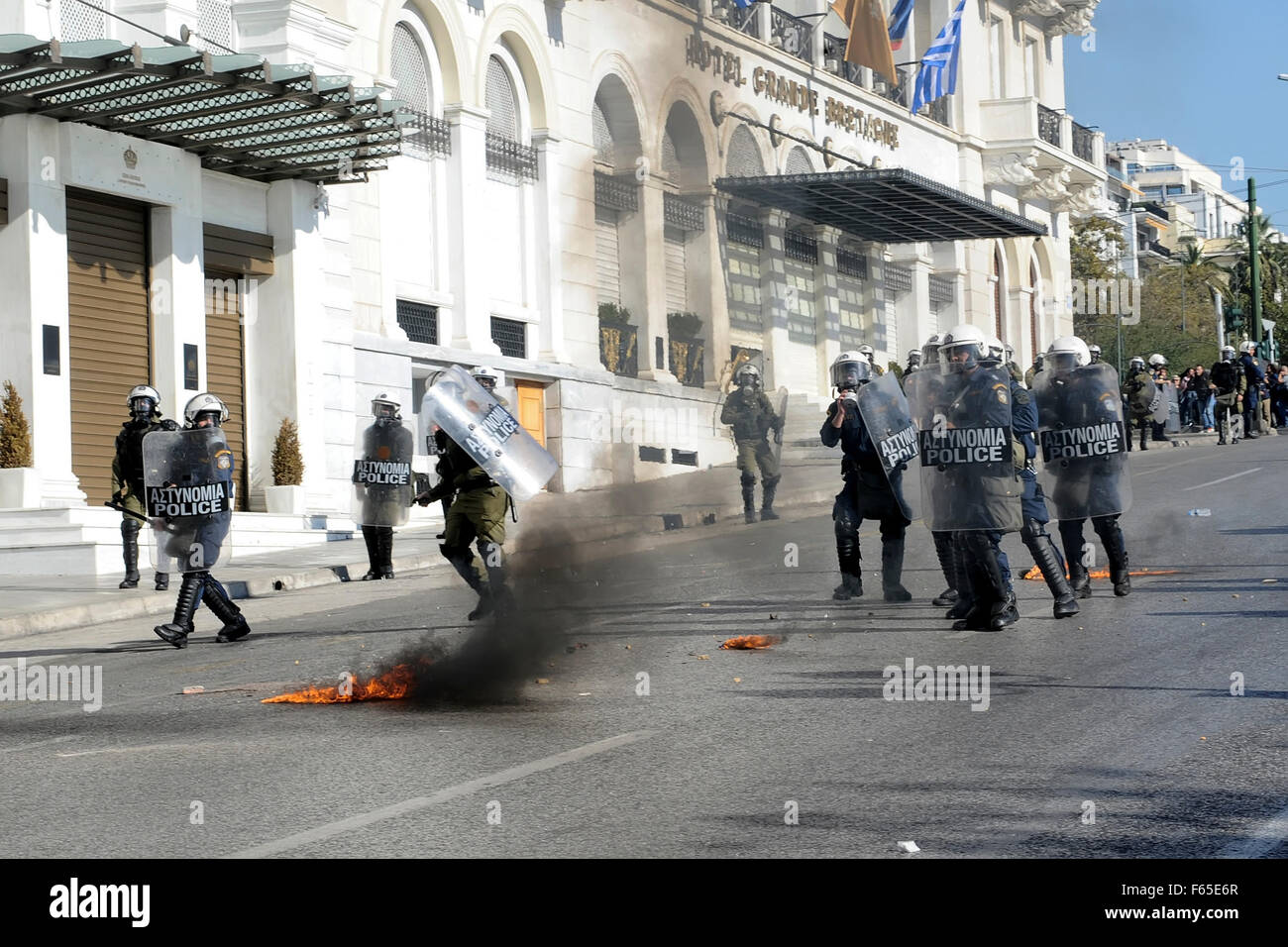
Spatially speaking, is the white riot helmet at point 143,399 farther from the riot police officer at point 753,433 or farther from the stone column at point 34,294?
the riot police officer at point 753,433

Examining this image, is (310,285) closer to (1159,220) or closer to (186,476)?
(186,476)

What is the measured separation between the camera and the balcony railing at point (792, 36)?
8951 mm

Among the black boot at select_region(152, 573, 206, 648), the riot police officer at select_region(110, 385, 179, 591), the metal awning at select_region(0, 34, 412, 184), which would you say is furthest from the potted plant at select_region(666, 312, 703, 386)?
the metal awning at select_region(0, 34, 412, 184)

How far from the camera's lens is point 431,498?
A: 13.1m

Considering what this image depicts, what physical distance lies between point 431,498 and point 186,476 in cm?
176

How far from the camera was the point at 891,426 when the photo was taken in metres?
13.0

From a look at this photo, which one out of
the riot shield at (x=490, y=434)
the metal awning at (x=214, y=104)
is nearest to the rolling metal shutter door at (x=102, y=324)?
the metal awning at (x=214, y=104)

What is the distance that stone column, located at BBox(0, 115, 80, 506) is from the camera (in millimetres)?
19328

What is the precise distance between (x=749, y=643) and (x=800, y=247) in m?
2.84

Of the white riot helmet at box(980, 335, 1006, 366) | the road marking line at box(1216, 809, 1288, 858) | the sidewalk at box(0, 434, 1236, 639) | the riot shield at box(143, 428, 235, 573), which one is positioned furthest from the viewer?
the riot shield at box(143, 428, 235, 573)

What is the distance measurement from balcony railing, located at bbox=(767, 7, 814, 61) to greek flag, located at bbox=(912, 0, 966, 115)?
40.0ft

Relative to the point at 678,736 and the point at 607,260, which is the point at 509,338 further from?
the point at 678,736

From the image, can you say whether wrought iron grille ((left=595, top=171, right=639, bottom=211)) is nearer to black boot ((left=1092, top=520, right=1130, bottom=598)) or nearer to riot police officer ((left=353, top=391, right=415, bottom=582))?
black boot ((left=1092, top=520, right=1130, bottom=598))
